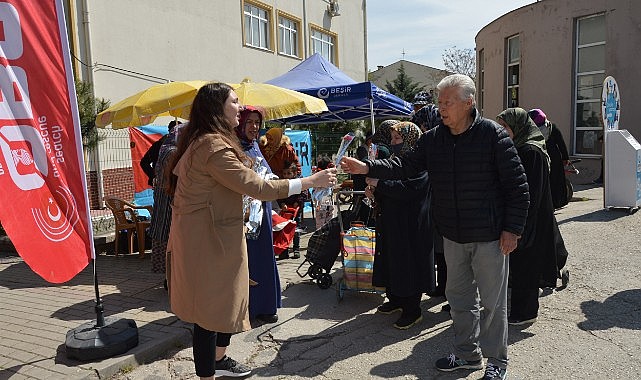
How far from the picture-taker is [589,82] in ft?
47.4

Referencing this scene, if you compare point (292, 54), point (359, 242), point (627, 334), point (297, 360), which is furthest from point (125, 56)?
point (627, 334)

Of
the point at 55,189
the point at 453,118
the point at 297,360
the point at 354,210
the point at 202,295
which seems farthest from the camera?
the point at 354,210

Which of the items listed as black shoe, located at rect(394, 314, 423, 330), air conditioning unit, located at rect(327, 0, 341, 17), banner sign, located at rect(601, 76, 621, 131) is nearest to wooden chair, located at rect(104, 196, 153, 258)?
black shoe, located at rect(394, 314, 423, 330)

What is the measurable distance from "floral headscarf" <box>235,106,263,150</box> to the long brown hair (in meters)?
1.22

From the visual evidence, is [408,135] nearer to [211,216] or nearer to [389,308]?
[389,308]

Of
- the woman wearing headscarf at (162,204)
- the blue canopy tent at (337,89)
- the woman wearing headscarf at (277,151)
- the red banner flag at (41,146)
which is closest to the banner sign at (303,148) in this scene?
the blue canopy tent at (337,89)

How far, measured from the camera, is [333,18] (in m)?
24.7

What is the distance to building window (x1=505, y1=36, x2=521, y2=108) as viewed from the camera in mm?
16688

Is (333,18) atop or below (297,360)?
atop

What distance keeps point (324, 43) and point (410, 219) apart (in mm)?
21082

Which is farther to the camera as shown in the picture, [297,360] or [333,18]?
[333,18]

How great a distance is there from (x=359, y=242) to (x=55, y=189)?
2.74 meters

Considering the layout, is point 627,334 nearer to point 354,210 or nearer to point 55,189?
point 354,210

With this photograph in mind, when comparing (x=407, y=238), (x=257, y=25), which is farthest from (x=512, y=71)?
(x=407, y=238)
